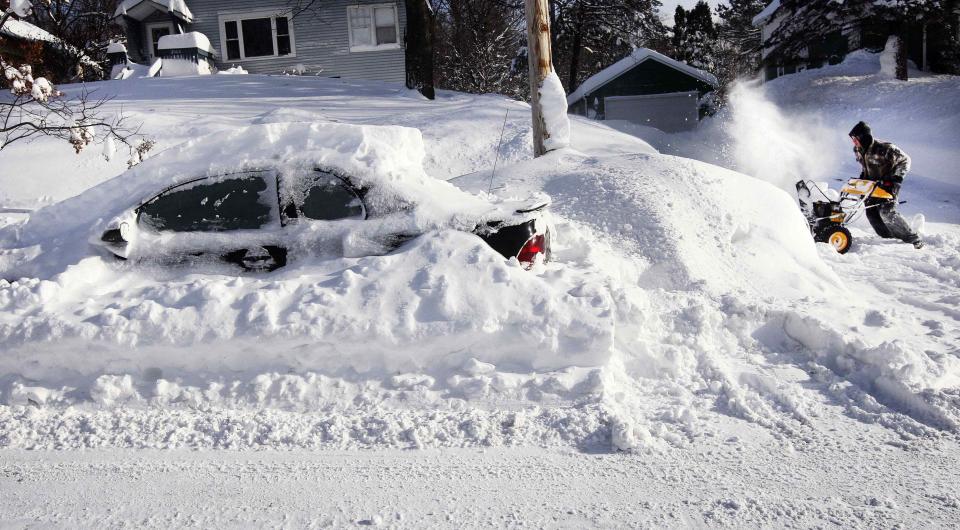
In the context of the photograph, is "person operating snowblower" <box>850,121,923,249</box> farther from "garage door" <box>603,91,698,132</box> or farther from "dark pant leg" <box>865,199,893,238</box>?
"garage door" <box>603,91,698,132</box>

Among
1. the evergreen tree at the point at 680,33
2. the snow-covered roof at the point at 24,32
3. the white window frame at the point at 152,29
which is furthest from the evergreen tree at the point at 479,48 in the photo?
the snow-covered roof at the point at 24,32

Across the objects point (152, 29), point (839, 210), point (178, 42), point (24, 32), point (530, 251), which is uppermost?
point (152, 29)

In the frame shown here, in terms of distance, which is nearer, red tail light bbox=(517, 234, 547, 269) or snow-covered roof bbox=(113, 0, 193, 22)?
red tail light bbox=(517, 234, 547, 269)

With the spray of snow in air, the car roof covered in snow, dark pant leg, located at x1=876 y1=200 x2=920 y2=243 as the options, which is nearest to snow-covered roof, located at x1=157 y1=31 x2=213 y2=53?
the spray of snow in air

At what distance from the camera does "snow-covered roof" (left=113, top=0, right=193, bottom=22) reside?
78.2 ft

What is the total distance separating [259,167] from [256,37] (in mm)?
22852

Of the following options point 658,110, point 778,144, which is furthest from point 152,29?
point 778,144

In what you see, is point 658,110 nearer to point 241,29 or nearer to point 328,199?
point 241,29

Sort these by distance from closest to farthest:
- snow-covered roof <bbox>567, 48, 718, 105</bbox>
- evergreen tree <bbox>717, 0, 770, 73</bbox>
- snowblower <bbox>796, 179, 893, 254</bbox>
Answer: snowblower <bbox>796, 179, 893, 254</bbox> < snow-covered roof <bbox>567, 48, 718, 105</bbox> < evergreen tree <bbox>717, 0, 770, 73</bbox>

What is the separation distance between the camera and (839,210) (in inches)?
368

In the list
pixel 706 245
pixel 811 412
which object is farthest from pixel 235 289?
pixel 706 245

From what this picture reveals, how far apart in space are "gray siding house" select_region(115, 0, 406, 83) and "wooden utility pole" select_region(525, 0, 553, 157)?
16089 millimetres

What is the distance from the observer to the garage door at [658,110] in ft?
91.7

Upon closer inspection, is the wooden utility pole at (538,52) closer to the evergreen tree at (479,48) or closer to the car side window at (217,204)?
the car side window at (217,204)
